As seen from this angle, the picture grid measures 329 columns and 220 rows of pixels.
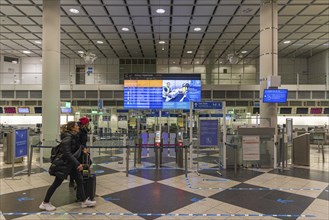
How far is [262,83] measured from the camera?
9305mm

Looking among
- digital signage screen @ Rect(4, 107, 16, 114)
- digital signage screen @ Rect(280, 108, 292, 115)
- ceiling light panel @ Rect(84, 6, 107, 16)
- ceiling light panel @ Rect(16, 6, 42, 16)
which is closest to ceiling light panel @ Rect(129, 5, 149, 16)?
ceiling light panel @ Rect(84, 6, 107, 16)

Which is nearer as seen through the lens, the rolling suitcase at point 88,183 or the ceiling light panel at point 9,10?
the rolling suitcase at point 88,183

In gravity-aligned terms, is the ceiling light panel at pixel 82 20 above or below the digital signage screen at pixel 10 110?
above

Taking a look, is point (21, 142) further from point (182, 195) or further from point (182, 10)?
point (182, 10)

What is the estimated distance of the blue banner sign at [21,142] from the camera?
23.3 feet

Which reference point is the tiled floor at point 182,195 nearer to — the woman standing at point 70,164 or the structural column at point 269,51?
the woman standing at point 70,164

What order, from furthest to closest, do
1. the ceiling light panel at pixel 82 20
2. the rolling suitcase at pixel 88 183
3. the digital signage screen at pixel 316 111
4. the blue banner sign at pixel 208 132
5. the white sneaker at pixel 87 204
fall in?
the digital signage screen at pixel 316 111
the ceiling light panel at pixel 82 20
the blue banner sign at pixel 208 132
the rolling suitcase at pixel 88 183
the white sneaker at pixel 87 204

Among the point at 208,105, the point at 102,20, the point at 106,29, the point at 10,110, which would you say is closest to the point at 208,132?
the point at 208,105

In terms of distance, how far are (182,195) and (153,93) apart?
673 centimetres

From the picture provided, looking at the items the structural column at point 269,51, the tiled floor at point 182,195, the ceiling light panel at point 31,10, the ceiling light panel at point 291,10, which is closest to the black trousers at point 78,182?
the tiled floor at point 182,195

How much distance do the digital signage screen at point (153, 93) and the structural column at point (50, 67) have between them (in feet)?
10.4

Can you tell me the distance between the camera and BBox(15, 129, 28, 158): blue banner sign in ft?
23.3

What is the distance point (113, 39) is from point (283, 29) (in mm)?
9650

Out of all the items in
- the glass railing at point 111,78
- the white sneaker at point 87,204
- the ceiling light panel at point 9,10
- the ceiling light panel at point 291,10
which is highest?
the ceiling light panel at point 291,10
